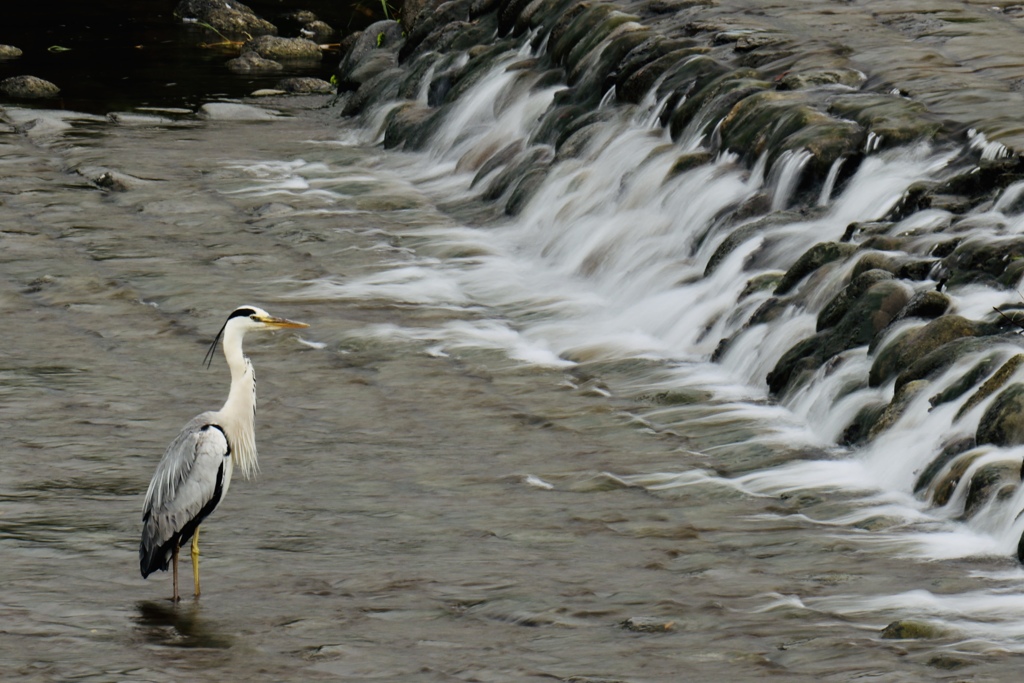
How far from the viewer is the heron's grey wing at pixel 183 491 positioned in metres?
7.07

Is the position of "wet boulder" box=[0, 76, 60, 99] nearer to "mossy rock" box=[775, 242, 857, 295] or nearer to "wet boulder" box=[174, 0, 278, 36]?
"wet boulder" box=[174, 0, 278, 36]

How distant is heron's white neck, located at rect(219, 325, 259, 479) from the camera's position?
7.54 metres

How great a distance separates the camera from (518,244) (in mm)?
13648

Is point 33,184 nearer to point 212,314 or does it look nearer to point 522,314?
point 212,314

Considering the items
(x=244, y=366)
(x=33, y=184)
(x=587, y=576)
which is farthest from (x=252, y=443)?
(x=33, y=184)

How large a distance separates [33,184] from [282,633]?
9460 millimetres

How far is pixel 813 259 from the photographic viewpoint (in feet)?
34.4

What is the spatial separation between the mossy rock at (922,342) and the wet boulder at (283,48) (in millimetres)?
13731

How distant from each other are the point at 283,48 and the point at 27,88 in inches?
149

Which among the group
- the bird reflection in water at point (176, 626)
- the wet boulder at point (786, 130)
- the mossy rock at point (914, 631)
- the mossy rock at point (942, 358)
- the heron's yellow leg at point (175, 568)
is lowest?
the bird reflection in water at point (176, 626)

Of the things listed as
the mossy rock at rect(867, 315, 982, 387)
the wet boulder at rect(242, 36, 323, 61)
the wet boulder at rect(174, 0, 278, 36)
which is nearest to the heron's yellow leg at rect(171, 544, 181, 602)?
the mossy rock at rect(867, 315, 982, 387)

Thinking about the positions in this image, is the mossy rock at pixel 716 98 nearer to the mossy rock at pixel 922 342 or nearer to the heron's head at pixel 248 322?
the mossy rock at pixel 922 342

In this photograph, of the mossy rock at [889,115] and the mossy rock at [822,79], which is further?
the mossy rock at [822,79]

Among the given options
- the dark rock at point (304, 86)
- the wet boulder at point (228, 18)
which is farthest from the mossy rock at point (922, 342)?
the wet boulder at point (228, 18)
